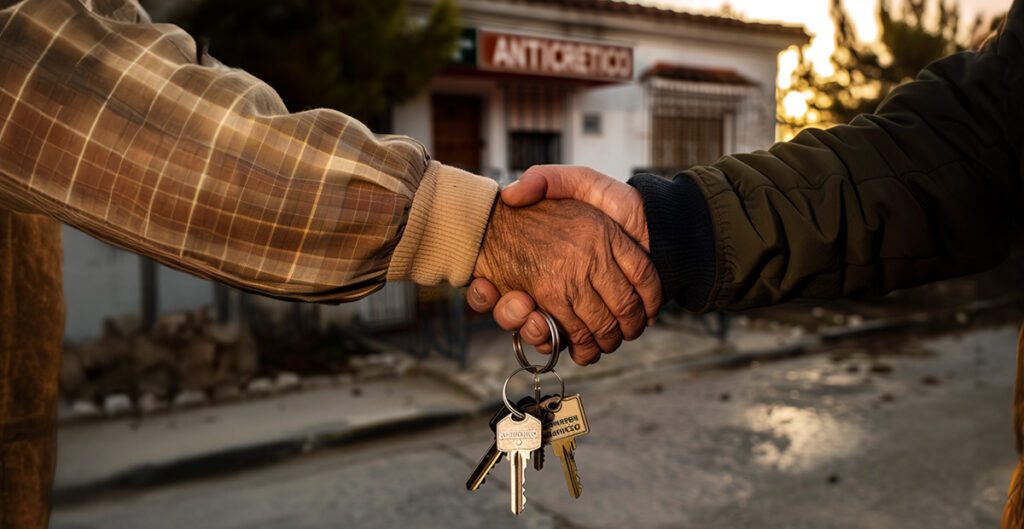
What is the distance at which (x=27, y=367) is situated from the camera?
1.60 meters

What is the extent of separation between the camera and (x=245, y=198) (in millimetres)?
1457

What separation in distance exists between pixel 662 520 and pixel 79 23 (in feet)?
10.8

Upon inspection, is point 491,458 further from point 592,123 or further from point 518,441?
point 592,123

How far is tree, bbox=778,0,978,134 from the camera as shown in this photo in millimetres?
12117

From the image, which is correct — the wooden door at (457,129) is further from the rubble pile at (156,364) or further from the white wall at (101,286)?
the rubble pile at (156,364)

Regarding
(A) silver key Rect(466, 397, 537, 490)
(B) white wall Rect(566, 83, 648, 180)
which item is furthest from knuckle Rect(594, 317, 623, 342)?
(B) white wall Rect(566, 83, 648, 180)

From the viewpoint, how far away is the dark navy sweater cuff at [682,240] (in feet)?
5.92

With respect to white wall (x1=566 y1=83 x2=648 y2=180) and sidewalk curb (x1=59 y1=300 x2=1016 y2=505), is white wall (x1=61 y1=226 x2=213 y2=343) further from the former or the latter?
white wall (x1=566 y1=83 x2=648 y2=180)

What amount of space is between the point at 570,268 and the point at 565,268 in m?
0.01

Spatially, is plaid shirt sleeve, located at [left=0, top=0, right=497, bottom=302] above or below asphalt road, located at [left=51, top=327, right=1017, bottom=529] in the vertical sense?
above

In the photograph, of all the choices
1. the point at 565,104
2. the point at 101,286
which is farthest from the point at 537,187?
the point at 565,104

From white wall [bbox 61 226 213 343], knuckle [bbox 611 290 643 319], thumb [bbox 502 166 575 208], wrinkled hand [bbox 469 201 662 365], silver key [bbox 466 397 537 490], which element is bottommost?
white wall [bbox 61 226 213 343]

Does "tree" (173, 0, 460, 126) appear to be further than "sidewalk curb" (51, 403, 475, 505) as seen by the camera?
Yes

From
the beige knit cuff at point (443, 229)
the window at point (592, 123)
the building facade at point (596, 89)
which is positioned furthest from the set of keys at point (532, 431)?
the window at point (592, 123)
